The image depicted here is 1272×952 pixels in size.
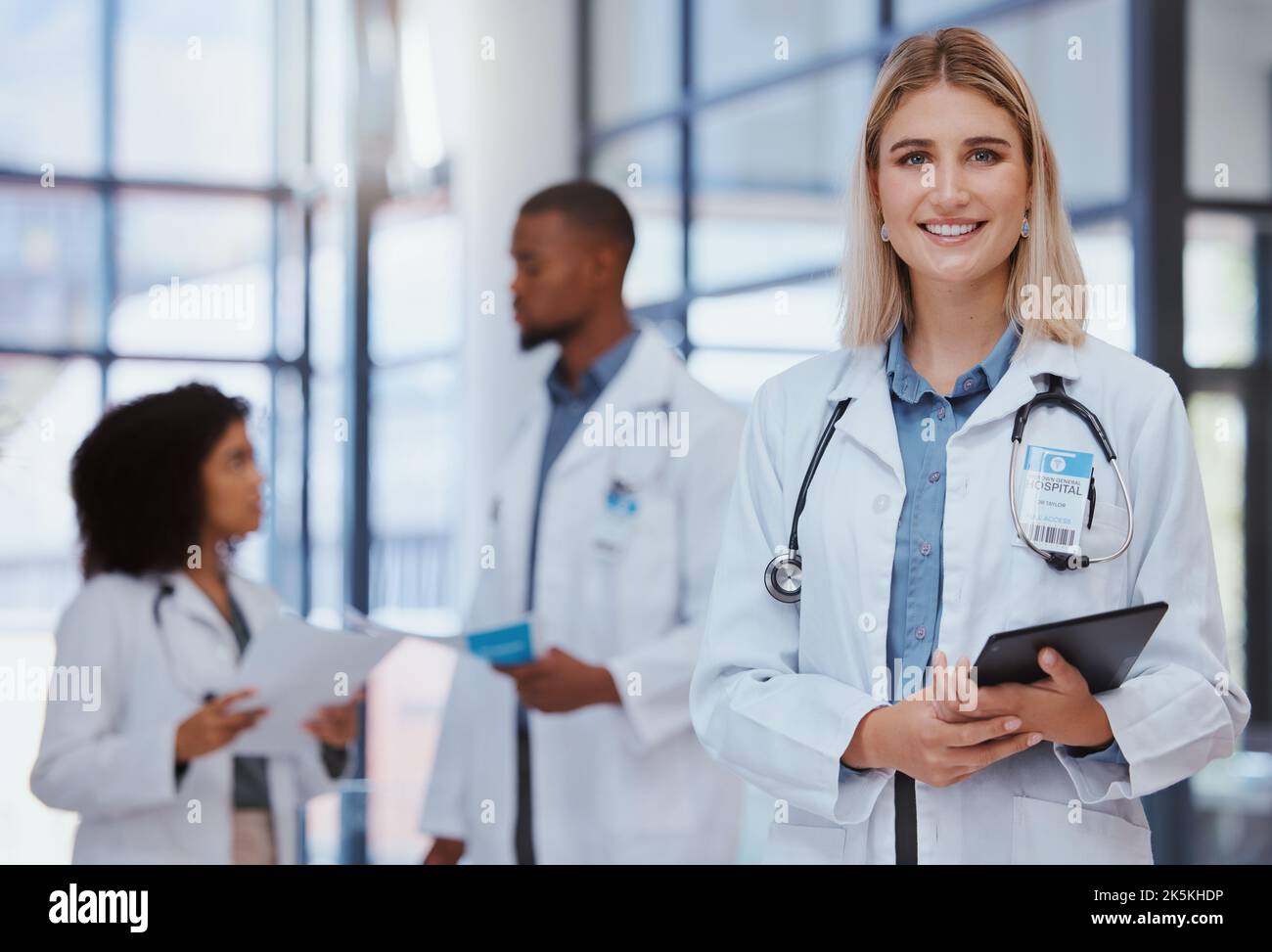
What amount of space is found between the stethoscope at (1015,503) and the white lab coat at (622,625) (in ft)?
2.83

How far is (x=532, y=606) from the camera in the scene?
2750 mm

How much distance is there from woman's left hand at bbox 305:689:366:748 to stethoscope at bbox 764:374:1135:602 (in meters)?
1.13

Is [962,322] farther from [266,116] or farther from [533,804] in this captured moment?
[266,116]

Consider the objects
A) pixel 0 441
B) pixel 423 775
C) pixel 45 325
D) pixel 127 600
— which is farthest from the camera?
pixel 423 775

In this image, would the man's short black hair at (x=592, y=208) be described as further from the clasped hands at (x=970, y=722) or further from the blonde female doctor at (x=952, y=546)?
the clasped hands at (x=970, y=722)

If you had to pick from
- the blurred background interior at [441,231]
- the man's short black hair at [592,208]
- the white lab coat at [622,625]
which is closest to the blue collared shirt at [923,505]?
the white lab coat at [622,625]

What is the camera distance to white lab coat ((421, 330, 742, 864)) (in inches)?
104

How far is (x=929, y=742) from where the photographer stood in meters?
1.60

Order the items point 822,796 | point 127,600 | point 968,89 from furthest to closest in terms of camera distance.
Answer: point 127,600 → point 968,89 → point 822,796

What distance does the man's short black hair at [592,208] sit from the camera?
2.85 m

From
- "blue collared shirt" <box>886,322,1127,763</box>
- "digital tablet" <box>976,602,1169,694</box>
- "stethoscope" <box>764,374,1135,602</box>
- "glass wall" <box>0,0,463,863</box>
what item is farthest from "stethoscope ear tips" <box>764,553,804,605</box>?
"glass wall" <box>0,0,463,863</box>

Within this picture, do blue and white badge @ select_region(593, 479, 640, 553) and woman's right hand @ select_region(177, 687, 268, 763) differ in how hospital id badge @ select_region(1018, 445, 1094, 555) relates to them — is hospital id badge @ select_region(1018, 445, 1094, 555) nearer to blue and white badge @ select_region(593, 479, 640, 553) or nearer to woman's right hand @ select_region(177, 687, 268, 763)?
blue and white badge @ select_region(593, 479, 640, 553)

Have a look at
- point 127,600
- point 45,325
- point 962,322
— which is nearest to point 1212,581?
point 962,322

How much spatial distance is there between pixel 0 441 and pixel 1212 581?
2560 millimetres
